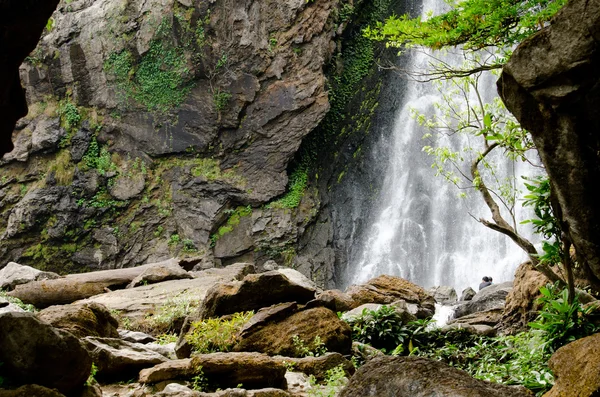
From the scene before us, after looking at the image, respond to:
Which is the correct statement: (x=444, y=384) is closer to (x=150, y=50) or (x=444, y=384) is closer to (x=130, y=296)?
(x=130, y=296)

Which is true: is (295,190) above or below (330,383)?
above

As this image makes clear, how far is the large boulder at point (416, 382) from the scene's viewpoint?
12.3ft

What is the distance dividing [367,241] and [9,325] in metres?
24.1

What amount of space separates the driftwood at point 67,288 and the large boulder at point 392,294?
6894 mm

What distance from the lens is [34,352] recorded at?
189 inches

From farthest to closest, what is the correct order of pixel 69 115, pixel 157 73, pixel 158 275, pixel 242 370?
pixel 69 115 < pixel 157 73 < pixel 158 275 < pixel 242 370

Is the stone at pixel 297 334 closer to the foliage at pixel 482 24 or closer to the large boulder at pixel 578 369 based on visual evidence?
the large boulder at pixel 578 369

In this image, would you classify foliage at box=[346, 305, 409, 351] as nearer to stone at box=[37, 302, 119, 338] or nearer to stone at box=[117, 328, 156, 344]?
stone at box=[117, 328, 156, 344]

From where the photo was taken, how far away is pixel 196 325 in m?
8.28

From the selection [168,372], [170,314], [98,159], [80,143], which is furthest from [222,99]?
[168,372]

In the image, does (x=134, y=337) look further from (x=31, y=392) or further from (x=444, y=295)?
(x=444, y=295)

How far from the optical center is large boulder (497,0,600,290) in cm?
473

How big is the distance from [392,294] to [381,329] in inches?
149

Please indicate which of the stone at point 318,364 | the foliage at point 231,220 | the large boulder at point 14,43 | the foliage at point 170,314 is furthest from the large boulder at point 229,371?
the foliage at point 231,220
